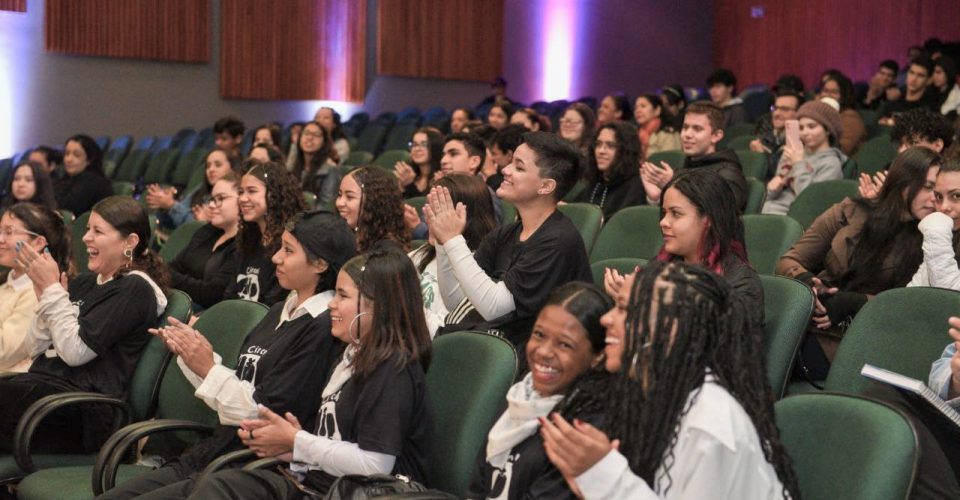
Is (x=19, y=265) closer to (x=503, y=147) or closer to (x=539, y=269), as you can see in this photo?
(x=539, y=269)

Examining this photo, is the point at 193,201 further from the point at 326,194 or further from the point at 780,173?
the point at 780,173

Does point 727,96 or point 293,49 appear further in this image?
point 293,49

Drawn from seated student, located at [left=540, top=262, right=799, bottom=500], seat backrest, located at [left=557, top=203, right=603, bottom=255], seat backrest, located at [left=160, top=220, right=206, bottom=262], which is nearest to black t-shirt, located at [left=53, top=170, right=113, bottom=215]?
seat backrest, located at [left=160, top=220, right=206, bottom=262]

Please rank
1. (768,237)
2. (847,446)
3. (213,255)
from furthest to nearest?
(213,255) → (768,237) → (847,446)

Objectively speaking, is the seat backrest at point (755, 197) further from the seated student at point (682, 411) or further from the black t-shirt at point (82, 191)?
the black t-shirt at point (82, 191)

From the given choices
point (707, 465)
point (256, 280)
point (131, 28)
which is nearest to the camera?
point (707, 465)

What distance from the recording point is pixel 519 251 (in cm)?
328

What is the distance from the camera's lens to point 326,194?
643 centimetres

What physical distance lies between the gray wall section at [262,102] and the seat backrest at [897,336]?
1055 centimetres

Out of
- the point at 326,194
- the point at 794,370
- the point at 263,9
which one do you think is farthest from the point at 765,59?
the point at 794,370

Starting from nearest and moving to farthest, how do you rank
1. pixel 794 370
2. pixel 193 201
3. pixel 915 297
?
pixel 915 297 < pixel 794 370 < pixel 193 201

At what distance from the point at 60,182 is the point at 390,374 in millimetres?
5542

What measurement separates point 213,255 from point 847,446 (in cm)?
321

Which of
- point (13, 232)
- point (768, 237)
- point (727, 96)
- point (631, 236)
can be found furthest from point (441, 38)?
point (768, 237)
